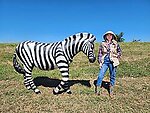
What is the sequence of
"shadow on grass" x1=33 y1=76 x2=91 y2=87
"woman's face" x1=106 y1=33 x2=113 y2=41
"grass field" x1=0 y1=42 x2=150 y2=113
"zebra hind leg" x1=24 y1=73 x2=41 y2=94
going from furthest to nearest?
"shadow on grass" x1=33 y1=76 x2=91 y2=87 < "zebra hind leg" x1=24 y1=73 x2=41 y2=94 < "woman's face" x1=106 y1=33 x2=113 y2=41 < "grass field" x1=0 y1=42 x2=150 y2=113

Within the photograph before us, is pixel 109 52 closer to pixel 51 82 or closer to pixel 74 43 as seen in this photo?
pixel 74 43

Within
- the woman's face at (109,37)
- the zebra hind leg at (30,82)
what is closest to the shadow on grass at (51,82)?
the zebra hind leg at (30,82)

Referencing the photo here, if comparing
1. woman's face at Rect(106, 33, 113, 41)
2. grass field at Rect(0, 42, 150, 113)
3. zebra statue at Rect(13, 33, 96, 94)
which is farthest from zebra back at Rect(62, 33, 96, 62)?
grass field at Rect(0, 42, 150, 113)

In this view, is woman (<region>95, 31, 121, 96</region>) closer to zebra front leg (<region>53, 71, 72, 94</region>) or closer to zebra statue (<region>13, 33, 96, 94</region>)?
zebra statue (<region>13, 33, 96, 94</region>)

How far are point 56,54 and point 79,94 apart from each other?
1.57m

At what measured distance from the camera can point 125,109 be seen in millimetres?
8359

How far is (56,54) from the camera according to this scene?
9078 mm

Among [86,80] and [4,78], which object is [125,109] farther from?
[4,78]

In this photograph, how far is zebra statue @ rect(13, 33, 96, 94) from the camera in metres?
8.98

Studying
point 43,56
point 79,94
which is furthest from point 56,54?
point 79,94

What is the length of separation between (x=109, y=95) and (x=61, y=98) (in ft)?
5.21

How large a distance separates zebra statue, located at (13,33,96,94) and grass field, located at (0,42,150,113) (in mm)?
518

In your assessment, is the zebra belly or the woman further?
the zebra belly

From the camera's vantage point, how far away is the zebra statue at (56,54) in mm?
8977
